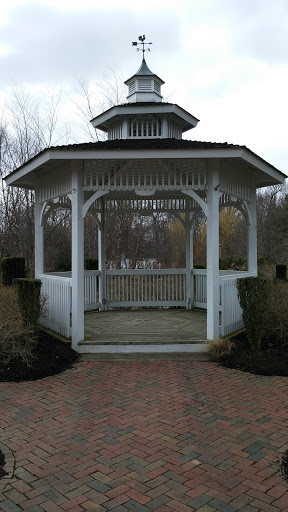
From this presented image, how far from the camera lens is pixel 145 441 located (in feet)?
12.4

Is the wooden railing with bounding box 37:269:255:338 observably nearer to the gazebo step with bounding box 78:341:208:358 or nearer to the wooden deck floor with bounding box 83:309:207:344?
the wooden deck floor with bounding box 83:309:207:344

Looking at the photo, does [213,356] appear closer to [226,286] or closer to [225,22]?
[226,286]

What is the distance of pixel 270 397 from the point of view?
4957 mm

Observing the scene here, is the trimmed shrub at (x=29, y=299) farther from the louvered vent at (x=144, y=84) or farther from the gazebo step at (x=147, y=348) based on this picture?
the louvered vent at (x=144, y=84)

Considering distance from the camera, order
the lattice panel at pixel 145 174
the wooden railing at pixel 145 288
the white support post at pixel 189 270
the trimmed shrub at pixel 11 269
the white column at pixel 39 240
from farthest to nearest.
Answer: the trimmed shrub at pixel 11 269 → the white support post at pixel 189 270 → the wooden railing at pixel 145 288 → the white column at pixel 39 240 → the lattice panel at pixel 145 174

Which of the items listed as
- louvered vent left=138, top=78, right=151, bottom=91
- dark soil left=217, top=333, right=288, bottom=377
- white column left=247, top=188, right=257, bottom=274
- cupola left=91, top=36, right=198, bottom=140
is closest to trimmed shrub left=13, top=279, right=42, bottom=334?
dark soil left=217, top=333, right=288, bottom=377

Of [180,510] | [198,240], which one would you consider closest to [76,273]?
[180,510]

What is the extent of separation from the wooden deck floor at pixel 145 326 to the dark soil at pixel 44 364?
0.44 m

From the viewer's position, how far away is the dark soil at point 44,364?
5.75 metres

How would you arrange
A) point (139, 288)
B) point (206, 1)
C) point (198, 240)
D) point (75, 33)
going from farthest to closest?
point (198, 240) < point (139, 288) < point (75, 33) < point (206, 1)

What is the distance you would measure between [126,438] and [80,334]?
324 centimetres

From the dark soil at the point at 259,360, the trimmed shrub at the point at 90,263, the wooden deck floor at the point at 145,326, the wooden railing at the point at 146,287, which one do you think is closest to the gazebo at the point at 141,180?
the wooden railing at the point at 146,287

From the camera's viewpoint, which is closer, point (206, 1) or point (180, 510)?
point (180, 510)

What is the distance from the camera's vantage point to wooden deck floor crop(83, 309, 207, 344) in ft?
23.0
